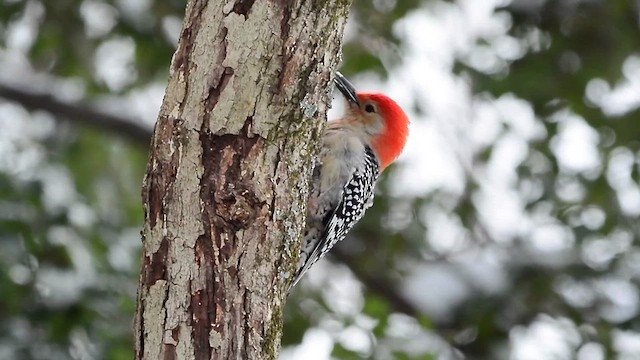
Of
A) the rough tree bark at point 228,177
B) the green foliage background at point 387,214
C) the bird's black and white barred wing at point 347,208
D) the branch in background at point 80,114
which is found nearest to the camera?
the rough tree bark at point 228,177

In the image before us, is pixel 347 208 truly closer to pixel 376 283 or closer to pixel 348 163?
pixel 348 163

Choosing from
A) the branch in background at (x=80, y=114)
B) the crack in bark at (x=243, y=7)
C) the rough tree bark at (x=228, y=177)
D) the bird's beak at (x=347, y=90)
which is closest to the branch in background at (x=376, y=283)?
the branch in background at (x=80, y=114)

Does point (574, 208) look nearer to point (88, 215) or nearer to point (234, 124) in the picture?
point (88, 215)

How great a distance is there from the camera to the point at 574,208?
660cm

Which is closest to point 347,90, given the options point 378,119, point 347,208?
point 378,119

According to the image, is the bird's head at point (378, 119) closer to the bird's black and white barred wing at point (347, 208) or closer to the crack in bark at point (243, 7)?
the bird's black and white barred wing at point (347, 208)

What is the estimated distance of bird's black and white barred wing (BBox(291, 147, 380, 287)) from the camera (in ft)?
15.3

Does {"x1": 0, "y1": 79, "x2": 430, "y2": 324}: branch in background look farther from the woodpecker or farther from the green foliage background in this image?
the woodpecker

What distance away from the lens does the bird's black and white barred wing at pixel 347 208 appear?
15.3ft

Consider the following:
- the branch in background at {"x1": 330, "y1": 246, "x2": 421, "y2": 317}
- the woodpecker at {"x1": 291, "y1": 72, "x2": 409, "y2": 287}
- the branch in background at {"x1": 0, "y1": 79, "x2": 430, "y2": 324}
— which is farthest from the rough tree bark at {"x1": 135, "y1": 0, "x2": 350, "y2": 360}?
the branch in background at {"x1": 330, "y1": 246, "x2": 421, "y2": 317}

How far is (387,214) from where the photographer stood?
692cm

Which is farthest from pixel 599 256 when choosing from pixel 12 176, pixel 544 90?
pixel 12 176

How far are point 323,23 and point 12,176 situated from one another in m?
3.27

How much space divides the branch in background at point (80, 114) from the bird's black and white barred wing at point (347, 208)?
2053 millimetres
